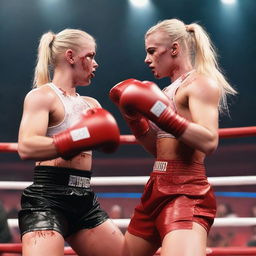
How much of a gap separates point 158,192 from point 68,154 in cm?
36

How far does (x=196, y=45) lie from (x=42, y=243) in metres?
0.95

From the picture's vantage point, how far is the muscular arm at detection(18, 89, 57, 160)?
1668 mm

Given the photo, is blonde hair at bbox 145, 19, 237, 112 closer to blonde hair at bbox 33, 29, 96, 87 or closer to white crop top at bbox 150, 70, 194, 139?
white crop top at bbox 150, 70, 194, 139

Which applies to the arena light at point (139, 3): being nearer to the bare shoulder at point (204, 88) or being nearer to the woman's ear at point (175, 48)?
the woman's ear at point (175, 48)

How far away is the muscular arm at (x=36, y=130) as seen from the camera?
1.67 meters

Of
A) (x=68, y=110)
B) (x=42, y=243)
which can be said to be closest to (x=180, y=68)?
(x=68, y=110)

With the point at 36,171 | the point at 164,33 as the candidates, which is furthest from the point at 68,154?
the point at 164,33

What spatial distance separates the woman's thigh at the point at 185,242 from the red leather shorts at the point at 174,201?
21mm

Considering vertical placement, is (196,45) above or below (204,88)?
above

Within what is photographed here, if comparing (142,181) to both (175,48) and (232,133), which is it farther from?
(175,48)

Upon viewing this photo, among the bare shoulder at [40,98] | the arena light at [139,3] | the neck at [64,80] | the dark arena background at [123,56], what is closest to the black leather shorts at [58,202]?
the bare shoulder at [40,98]

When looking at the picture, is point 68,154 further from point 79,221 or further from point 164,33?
point 164,33

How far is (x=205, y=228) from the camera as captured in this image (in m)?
1.69

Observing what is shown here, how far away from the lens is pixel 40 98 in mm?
1777
